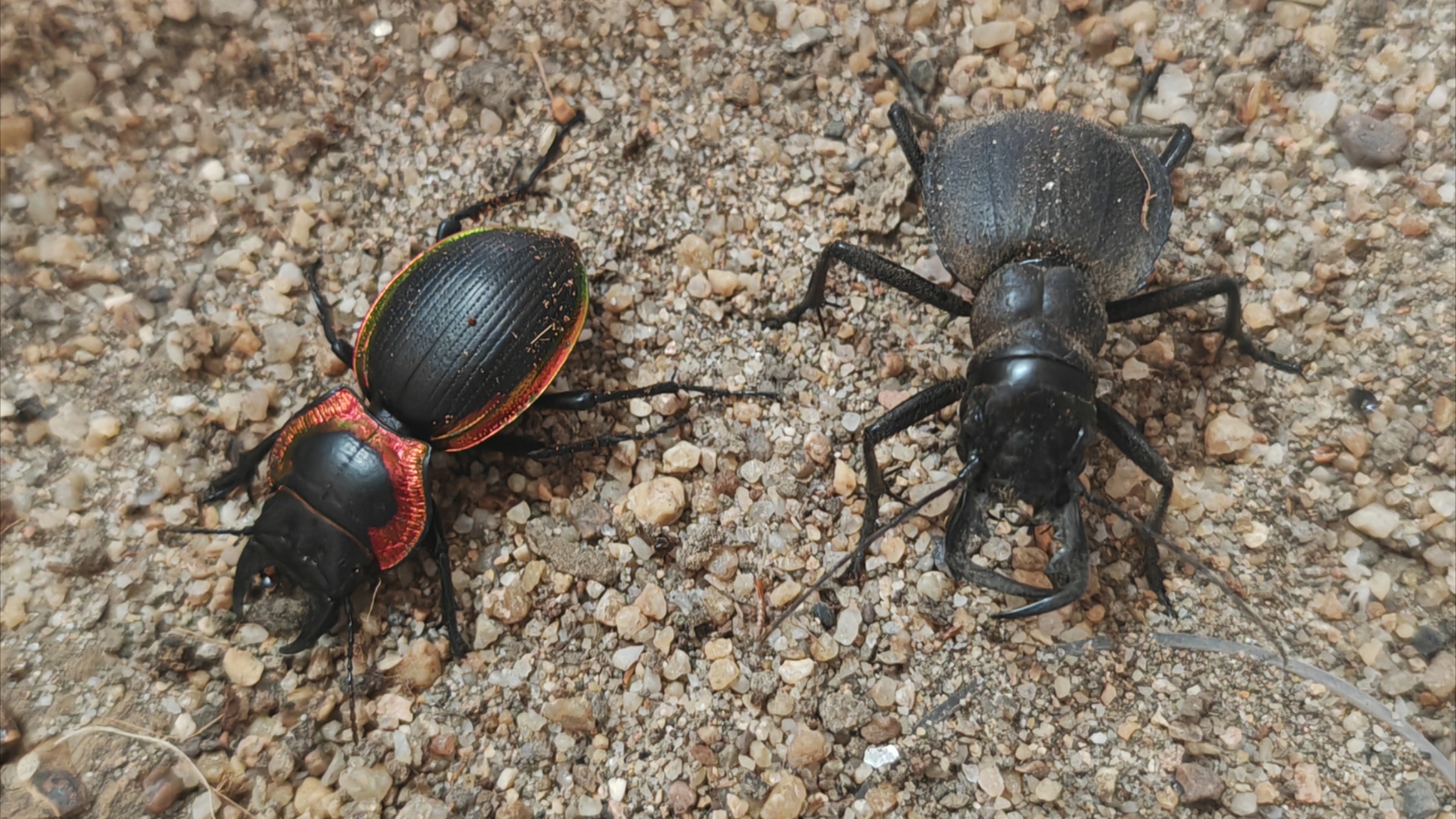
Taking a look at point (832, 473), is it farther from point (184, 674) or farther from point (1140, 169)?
point (184, 674)

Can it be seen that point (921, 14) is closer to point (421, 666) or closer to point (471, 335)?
point (471, 335)

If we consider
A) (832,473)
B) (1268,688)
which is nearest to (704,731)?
(832,473)

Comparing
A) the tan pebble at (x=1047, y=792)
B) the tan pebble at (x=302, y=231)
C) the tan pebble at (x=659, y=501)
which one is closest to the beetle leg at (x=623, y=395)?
the tan pebble at (x=659, y=501)

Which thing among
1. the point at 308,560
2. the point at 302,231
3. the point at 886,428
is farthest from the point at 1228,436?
the point at 302,231

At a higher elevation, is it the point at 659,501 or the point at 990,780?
the point at 659,501

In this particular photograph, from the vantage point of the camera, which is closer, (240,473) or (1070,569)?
(1070,569)

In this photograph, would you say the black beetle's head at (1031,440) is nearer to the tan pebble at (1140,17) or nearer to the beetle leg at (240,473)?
the tan pebble at (1140,17)
